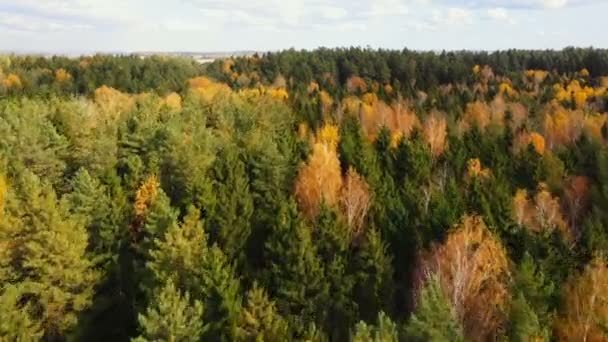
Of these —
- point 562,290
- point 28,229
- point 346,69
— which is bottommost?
point 562,290

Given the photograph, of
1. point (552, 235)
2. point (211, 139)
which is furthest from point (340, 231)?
point (211, 139)

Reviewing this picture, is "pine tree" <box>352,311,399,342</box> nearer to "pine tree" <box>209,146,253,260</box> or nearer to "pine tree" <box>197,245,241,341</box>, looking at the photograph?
"pine tree" <box>197,245,241,341</box>

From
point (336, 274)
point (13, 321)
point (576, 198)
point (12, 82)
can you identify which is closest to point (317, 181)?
point (336, 274)

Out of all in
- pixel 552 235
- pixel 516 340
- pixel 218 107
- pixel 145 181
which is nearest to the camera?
pixel 516 340

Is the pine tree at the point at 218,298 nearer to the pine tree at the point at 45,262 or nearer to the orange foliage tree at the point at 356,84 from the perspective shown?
the pine tree at the point at 45,262

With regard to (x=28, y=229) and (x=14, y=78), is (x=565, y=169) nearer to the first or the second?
(x=28, y=229)

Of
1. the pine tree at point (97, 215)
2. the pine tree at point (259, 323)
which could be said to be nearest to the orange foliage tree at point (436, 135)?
the pine tree at point (97, 215)

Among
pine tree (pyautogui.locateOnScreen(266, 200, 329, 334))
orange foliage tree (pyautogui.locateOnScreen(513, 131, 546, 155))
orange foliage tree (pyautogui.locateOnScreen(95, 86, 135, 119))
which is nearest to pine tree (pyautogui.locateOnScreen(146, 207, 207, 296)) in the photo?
pine tree (pyautogui.locateOnScreen(266, 200, 329, 334))
